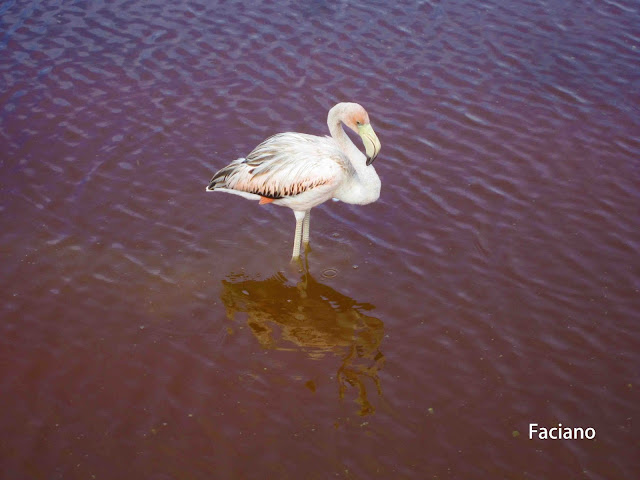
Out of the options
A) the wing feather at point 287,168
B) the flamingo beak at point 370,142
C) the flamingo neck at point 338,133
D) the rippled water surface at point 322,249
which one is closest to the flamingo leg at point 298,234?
the rippled water surface at point 322,249

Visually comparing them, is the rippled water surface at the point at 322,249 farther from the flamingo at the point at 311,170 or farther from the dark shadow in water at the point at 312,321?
the flamingo at the point at 311,170

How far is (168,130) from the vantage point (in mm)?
11688

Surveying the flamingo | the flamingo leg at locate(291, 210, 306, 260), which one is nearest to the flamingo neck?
the flamingo

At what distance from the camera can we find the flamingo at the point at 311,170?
880cm

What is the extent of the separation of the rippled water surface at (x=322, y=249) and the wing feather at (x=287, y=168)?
94 cm

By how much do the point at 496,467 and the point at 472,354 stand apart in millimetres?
1521

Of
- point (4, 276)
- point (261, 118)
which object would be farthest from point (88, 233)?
point (261, 118)

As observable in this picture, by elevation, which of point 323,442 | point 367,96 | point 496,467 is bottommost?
point 323,442

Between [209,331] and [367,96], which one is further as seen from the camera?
[367,96]

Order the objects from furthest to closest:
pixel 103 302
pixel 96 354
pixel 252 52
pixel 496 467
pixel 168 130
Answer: pixel 252 52
pixel 168 130
pixel 103 302
pixel 96 354
pixel 496 467

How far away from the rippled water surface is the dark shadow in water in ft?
0.11

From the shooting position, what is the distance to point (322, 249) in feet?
32.0

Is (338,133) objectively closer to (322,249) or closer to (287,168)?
(287,168)

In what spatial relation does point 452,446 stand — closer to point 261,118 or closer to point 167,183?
point 167,183
